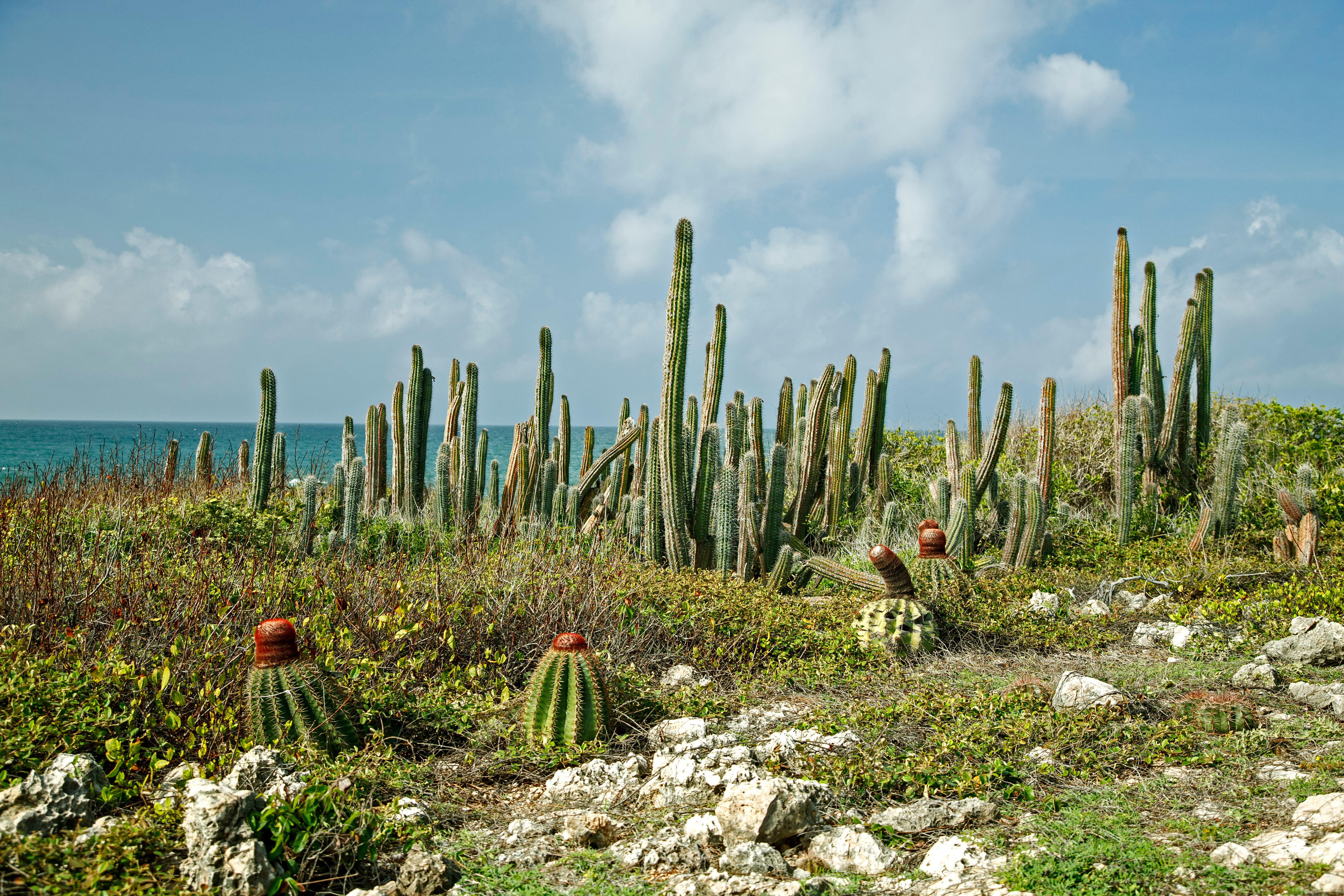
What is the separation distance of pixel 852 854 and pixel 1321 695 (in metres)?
3.02

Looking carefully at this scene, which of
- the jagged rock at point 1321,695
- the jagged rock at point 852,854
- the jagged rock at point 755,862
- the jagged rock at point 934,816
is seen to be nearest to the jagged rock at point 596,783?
the jagged rock at point 755,862

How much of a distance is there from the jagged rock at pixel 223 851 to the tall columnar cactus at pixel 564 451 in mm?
6760

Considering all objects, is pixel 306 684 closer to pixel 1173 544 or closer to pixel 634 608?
pixel 634 608

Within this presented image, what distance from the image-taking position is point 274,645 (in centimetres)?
361

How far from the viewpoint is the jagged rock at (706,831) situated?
10.1 ft

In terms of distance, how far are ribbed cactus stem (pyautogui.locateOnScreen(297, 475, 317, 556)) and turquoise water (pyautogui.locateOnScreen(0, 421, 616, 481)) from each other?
1339 mm

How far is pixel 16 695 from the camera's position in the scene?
11.0ft

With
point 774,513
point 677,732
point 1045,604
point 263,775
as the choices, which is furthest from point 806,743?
point 1045,604

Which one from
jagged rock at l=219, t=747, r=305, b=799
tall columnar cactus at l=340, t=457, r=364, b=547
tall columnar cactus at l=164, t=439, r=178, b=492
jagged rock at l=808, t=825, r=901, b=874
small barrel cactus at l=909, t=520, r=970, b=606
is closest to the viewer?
jagged rock at l=808, t=825, r=901, b=874

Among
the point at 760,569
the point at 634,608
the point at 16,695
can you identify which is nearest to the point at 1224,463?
the point at 760,569

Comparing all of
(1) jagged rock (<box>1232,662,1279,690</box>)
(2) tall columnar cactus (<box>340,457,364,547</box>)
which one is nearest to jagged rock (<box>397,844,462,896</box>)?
(1) jagged rock (<box>1232,662,1279,690</box>)

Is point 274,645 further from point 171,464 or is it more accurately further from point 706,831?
point 171,464

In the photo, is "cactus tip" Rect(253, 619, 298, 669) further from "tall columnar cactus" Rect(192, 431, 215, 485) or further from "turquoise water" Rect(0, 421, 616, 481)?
"tall columnar cactus" Rect(192, 431, 215, 485)

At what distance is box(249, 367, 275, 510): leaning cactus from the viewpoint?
356 inches
